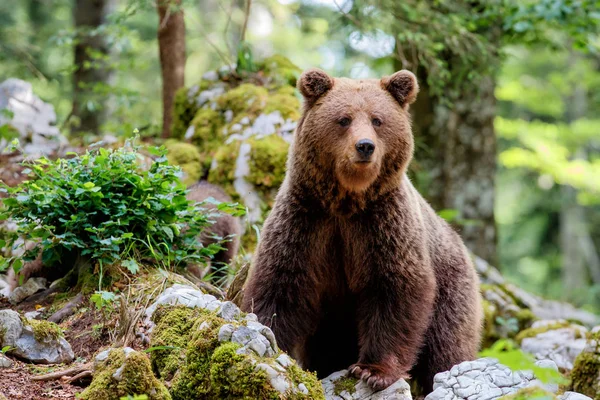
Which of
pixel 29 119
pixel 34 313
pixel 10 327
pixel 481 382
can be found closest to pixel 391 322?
pixel 481 382

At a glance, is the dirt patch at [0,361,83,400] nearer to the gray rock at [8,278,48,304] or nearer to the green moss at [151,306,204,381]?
the green moss at [151,306,204,381]

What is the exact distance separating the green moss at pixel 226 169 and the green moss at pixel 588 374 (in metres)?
4.10

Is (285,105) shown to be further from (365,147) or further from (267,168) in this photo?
(365,147)

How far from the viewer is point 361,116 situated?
491cm

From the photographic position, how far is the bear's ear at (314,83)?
5.11 m

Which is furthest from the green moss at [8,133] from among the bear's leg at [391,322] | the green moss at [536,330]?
the green moss at [536,330]

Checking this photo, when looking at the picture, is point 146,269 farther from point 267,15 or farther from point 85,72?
point 267,15

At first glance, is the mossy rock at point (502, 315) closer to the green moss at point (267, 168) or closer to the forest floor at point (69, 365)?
the green moss at point (267, 168)

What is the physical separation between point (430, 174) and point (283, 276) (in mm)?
6164

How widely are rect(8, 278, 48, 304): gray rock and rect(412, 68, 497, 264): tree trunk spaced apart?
255 inches

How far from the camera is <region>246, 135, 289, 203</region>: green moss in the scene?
7711mm

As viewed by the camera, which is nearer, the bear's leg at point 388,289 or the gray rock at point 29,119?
the bear's leg at point 388,289

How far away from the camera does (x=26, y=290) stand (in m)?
5.38

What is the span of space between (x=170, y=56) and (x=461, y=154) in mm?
4659
